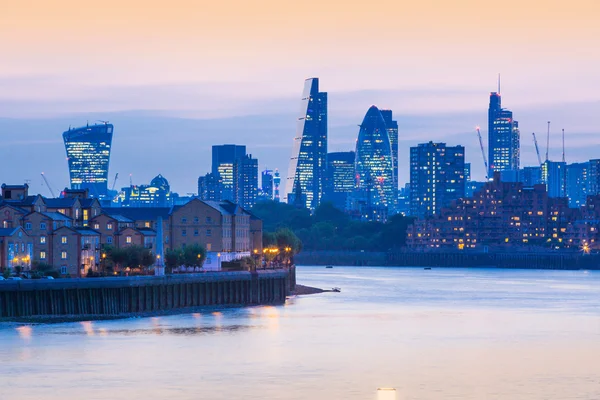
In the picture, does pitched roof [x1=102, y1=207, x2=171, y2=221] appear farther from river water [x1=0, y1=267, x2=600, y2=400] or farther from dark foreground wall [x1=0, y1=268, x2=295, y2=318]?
river water [x1=0, y1=267, x2=600, y2=400]

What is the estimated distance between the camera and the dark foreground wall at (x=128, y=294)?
358 ft

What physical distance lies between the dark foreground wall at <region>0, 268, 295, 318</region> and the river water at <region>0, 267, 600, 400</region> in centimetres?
282

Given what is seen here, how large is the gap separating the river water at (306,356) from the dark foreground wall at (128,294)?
2817 millimetres

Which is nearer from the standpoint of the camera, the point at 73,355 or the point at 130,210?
the point at 73,355

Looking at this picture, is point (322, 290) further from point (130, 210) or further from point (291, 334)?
point (291, 334)

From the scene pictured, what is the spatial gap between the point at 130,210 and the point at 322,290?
26.2m

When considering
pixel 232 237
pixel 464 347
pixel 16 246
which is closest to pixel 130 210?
pixel 232 237

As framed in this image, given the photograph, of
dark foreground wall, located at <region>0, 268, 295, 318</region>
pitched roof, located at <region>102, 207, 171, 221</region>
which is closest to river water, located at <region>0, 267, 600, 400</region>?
dark foreground wall, located at <region>0, 268, 295, 318</region>

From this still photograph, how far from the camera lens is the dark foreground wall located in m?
109

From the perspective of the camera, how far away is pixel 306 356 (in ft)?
301

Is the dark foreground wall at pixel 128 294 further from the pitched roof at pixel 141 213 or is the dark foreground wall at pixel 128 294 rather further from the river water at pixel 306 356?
the pitched roof at pixel 141 213

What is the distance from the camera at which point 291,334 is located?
10631cm

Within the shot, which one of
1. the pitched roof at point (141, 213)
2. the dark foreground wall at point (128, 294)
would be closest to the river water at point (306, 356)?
the dark foreground wall at point (128, 294)

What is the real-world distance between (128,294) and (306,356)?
3085 cm
